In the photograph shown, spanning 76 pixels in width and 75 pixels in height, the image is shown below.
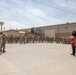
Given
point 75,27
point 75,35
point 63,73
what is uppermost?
point 75,27

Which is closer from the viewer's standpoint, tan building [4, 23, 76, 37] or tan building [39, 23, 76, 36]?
tan building [4, 23, 76, 37]

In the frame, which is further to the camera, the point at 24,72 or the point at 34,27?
the point at 34,27

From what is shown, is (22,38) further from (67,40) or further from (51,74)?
(51,74)

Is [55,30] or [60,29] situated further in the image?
[55,30]

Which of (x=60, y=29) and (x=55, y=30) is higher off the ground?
(x=60, y=29)

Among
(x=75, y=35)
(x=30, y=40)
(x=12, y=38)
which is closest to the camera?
(x=75, y=35)

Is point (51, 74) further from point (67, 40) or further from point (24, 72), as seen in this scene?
point (67, 40)

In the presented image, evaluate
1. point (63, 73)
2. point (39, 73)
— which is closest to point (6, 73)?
point (39, 73)

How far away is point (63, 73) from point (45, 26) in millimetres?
38766

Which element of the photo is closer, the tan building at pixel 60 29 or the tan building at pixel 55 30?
the tan building at pixel 55 30

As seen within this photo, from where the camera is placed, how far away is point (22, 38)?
22.1 metres

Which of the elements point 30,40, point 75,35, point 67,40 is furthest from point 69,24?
point 75,35

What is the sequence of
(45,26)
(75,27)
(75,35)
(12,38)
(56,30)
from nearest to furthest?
(75,35)
(12,38)
(75,27)
(56,30)
(45,26)

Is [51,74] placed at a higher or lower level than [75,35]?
lower
